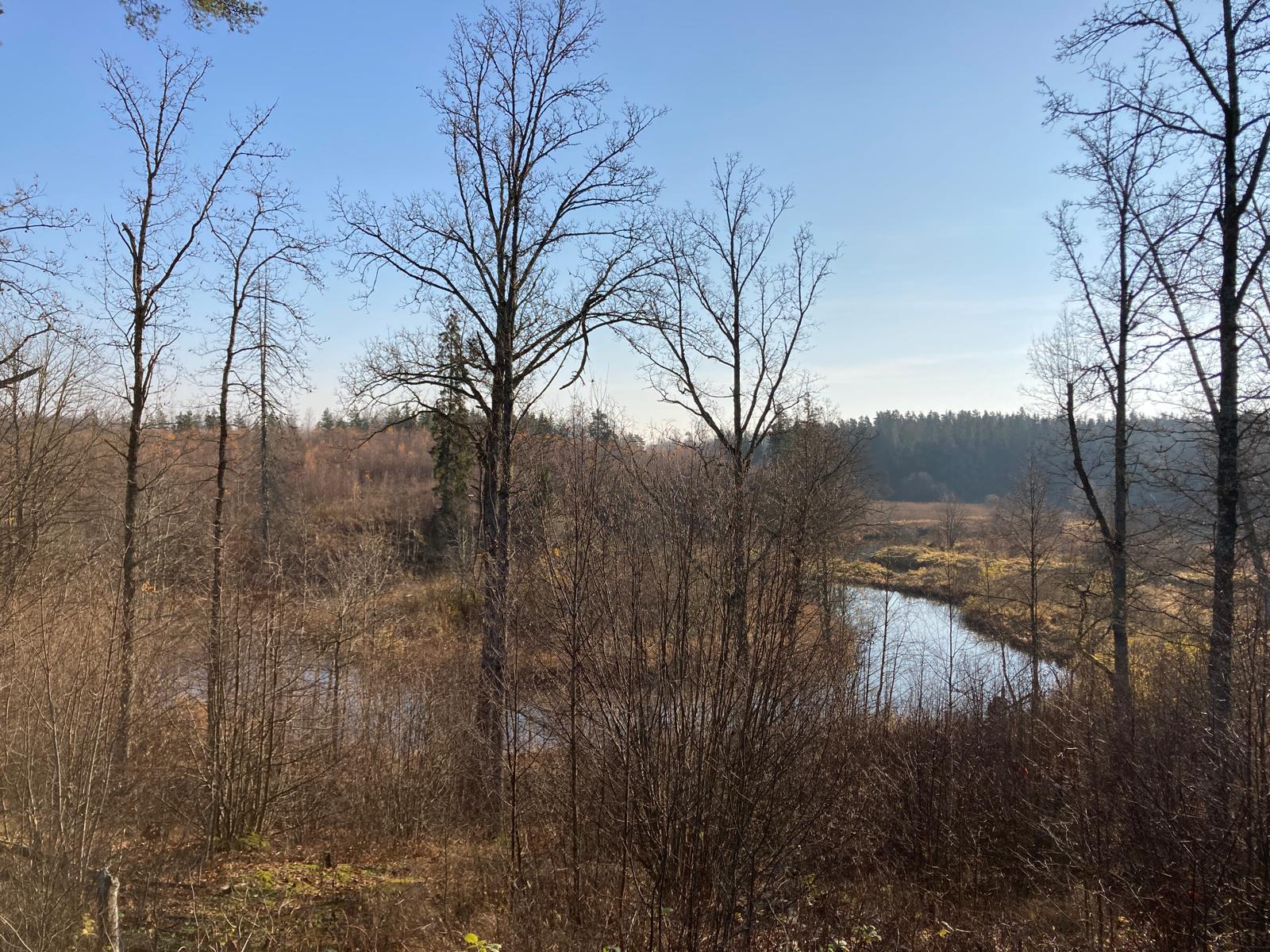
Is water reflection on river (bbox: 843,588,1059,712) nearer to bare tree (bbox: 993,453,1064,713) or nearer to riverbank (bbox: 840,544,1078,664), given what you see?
riverbank (bbox: 840,544,1078,664)

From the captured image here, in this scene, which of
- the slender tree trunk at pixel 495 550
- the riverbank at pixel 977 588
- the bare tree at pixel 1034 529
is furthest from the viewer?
the riverbank at pixel 977 588

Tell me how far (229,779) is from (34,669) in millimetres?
2943

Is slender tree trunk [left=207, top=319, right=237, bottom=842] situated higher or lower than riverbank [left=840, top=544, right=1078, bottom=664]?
higher

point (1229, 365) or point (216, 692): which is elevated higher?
point (1229, 365)

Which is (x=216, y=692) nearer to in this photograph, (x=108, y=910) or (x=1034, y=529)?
(x=108, y=910)

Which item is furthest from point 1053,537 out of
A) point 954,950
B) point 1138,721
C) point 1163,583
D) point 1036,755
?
point 954,950

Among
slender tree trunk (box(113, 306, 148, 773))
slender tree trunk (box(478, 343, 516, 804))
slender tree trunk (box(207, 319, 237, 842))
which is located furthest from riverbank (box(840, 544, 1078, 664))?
slender tree trunk (box(113, 306, 148, 773))

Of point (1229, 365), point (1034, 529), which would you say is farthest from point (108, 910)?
point (1034, 529)

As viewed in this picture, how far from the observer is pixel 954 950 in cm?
574

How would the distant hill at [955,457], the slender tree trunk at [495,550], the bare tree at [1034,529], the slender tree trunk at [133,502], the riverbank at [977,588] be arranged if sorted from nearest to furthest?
the slender tree trunk at [133,502], the slender tree trunk at [495,550], the bare tree at [1034,529], the riverbank at [977,588], the distant hill at [955,457]

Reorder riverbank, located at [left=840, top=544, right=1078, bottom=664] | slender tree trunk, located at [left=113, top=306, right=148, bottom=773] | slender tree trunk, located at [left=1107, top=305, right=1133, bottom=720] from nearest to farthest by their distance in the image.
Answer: slender tree trunk, located at [left=113, top=306, right=148, bottom=773], slender tree trunk, located at [left=1107, top=305, right=1133, bottom=720], riverbank, located at [left=840, top=544, right=1078, bottom=664]

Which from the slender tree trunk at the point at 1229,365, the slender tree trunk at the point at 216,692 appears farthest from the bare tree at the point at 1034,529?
the slender tree trunk at the point at 216,692

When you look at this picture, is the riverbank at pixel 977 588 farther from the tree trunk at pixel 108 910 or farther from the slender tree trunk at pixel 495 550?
the tree trunk at pixel 108 910

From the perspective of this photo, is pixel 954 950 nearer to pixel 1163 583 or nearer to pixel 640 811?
pixel 640 811
